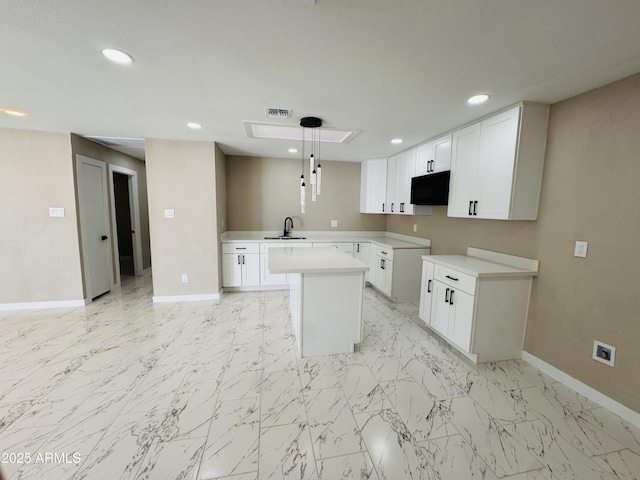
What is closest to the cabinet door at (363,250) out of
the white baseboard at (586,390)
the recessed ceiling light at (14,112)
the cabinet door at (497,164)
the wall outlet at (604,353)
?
the cabinet door at (497,164)

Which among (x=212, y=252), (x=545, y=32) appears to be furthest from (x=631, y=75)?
(x=212, y=252)

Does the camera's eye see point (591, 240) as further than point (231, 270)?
No

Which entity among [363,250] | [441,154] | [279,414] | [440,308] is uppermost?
[441,154]

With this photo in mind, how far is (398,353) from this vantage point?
2.59 meters

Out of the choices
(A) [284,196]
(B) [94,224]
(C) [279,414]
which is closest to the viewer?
(C) [279,414]

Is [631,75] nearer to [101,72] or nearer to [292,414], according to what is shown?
[292,414]

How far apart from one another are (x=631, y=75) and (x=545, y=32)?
100cm

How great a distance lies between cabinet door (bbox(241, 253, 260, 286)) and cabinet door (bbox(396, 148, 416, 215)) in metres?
2.50

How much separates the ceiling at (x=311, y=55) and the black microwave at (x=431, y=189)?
711mm

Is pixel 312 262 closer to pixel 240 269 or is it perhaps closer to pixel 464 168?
pixel 464 168

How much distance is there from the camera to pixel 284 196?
16.0ft

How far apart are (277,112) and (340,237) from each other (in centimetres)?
306

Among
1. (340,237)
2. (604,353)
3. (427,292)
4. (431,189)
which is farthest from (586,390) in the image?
(340,237)

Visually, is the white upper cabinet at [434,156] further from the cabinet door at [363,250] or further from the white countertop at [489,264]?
the cabinet door at [363,250]
